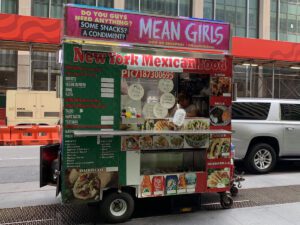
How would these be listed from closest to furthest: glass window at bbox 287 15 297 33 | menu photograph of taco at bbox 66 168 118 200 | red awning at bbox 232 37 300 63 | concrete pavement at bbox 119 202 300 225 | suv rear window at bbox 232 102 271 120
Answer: menu photograph of taco at bbox 66 168 118 200 < concrete pavement at bbox 119 202 300 225 < suv rear window at bbox 232 102 271 120 < red awning at bbox 232 37 300 63 < glass window at bbox 287 15 297 33

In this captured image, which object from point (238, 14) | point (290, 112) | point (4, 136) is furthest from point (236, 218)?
point (238, 14)

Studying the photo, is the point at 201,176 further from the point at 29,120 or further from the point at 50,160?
the point at 29,120

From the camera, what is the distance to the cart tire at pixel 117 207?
516 centimetres

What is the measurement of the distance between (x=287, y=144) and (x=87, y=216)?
560cm

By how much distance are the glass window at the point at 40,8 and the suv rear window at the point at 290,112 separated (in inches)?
1067

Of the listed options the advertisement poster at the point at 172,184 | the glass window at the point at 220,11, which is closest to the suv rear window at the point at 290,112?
the advertisement poster at the point at 172,184

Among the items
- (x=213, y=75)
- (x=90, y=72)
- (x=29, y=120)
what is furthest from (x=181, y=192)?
(x=29, y=120)

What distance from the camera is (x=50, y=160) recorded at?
228 inches

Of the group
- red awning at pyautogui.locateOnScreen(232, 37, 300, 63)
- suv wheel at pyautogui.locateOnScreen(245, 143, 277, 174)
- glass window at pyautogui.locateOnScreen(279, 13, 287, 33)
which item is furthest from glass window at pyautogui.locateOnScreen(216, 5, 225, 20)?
suv wheel at pyautogui.locateOnScreen(245, 143, 277, 174)

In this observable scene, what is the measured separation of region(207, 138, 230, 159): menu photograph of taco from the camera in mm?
5680

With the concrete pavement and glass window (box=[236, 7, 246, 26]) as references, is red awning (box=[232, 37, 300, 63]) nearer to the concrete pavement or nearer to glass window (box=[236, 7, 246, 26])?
glass window (box=[236, 7, 246, 26])

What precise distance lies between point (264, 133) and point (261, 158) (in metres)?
0.64

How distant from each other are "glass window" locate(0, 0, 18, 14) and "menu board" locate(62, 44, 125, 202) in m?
29.3

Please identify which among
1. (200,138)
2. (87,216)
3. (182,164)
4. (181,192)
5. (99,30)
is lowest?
(87,216)
